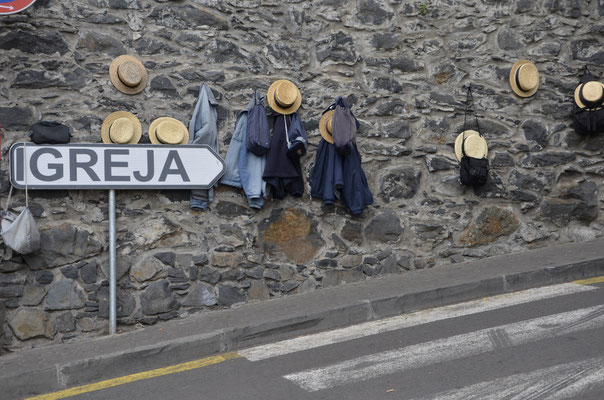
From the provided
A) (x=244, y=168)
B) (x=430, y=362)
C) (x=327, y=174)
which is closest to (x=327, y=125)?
(x=327, y=174)

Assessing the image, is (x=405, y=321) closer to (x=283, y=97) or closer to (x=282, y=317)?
(x=282, y=317)

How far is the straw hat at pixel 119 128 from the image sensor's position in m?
6.90

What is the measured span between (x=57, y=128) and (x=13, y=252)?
1.22m

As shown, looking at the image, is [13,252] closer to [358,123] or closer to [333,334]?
[333,334]

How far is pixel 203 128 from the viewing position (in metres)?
7.17

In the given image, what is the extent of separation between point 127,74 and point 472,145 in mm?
3898

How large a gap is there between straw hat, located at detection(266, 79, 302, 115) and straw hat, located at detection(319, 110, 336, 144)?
324 mm

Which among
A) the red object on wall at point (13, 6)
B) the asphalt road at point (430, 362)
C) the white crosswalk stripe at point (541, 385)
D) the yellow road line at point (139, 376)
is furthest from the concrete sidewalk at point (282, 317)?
the red object on wall at point (13, 6)

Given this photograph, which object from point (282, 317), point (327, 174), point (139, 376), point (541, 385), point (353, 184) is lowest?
point (139, 376)

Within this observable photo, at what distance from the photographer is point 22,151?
259 inches

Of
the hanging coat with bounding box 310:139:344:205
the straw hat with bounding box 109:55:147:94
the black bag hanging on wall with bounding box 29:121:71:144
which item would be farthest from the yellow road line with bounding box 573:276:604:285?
the black bag hanging on wall with bounding box 29:121:71:144

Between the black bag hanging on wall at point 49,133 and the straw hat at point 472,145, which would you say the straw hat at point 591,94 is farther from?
the black bag hanging on wall at point 49,133

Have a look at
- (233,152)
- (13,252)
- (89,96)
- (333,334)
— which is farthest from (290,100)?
(13,252)

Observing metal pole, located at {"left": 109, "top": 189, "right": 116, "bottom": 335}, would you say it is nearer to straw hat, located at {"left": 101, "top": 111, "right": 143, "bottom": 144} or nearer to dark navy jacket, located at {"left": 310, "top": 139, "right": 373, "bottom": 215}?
straw hat, located at {"left": 101, "top": 111, "right": 143, "bottom": 144}
